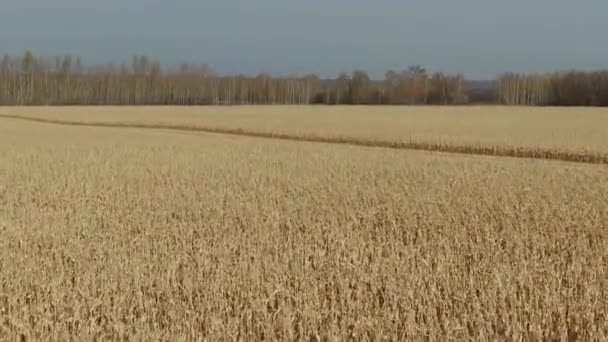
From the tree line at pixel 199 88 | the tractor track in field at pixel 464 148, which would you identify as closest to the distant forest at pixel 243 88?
the tree line at pixel 199 88

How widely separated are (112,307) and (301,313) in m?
1.69

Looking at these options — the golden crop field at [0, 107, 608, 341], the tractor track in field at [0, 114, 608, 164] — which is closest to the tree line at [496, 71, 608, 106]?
the tractor track in field at [0, 114, 608, 164]

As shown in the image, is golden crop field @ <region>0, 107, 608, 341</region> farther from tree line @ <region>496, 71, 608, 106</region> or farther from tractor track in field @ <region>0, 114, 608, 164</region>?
tree line @ <region>496, 71, 608, 106</region>

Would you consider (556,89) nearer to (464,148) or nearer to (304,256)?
(464,148)

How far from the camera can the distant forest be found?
112125 millimetres

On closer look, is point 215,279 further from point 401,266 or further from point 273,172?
point 273,172

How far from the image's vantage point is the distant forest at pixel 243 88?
112 m

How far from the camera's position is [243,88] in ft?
415

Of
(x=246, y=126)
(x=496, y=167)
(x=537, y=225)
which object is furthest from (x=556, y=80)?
(x=537, y=225)

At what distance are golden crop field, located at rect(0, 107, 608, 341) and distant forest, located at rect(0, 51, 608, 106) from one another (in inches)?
3750

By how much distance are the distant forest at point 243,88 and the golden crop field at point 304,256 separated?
95.3 m

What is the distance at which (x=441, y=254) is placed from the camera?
7.05 meters

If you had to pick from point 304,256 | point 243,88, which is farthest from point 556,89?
point 304,256

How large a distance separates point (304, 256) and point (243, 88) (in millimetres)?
121828
